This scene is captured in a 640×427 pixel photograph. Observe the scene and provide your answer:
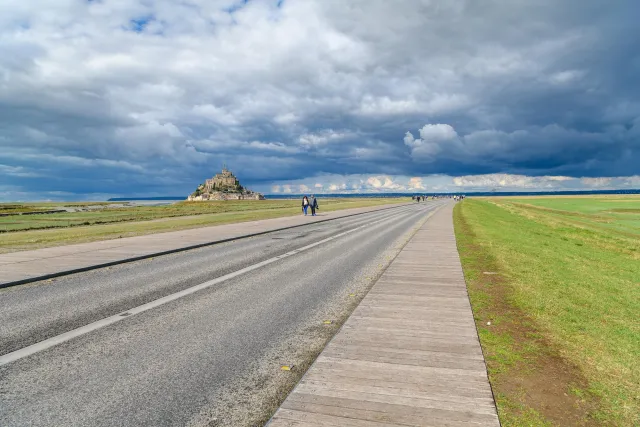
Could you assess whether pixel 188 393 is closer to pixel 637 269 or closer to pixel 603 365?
pixel 603 365

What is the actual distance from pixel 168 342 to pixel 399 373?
338cm

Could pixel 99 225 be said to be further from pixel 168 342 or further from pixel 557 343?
pixel 557 343

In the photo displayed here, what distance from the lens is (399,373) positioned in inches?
162

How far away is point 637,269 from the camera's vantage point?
50.0ft

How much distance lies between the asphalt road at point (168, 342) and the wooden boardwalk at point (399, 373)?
43 cm

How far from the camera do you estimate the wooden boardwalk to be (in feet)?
10.8

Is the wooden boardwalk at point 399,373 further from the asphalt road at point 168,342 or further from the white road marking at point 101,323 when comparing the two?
the white road marking at point 101,323

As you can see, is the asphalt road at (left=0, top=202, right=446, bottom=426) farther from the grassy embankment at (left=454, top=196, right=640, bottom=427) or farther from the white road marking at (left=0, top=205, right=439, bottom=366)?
the grassy embankment at (left=454, top=196, right=640, bottom=427)

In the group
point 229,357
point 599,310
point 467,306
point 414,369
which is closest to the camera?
point 414,369

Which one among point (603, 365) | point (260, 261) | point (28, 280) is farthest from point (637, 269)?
point (28, 280)

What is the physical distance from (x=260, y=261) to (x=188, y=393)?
8508 millimetres

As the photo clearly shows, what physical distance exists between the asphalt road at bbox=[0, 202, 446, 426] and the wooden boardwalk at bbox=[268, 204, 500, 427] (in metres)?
0.43

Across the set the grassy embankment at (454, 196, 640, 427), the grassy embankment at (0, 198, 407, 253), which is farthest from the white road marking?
the grassy embankment at (0, 198, 407, 253)

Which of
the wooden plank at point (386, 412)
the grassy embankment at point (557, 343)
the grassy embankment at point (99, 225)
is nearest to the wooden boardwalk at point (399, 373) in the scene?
the wooden plank at point (386, 412)
